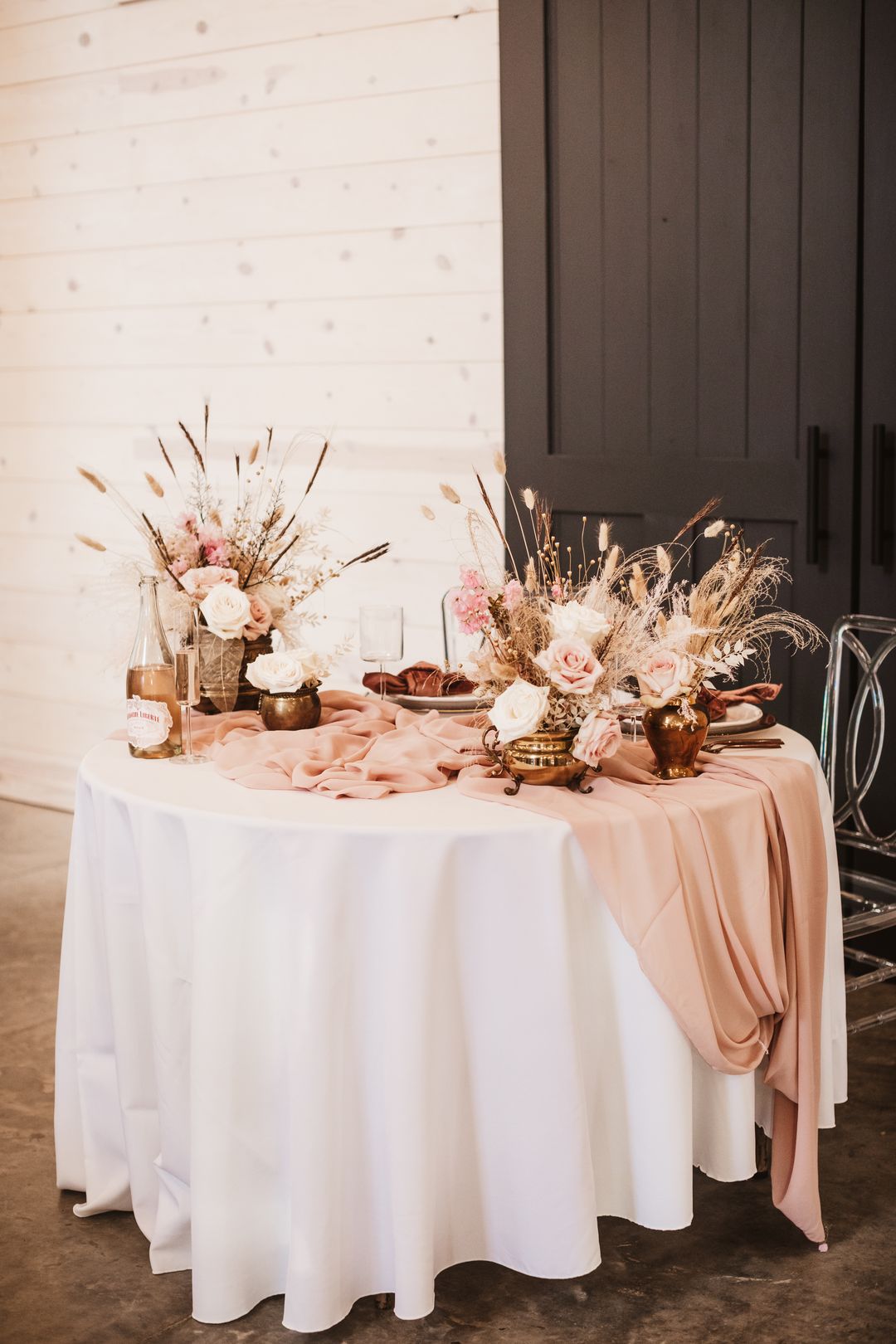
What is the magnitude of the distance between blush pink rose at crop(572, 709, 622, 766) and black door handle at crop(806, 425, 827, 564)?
4.75 ft

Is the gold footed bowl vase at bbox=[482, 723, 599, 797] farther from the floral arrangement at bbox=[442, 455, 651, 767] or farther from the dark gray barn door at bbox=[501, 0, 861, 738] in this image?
the dark gray barn door at bbox=[501, 0, 861, 738]

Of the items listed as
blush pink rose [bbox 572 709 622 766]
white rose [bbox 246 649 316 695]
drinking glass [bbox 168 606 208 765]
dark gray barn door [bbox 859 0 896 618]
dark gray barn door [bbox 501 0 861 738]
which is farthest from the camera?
dark gray barn door [bbox 501 0 861 738]

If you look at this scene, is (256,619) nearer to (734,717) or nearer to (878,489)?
(734,717)

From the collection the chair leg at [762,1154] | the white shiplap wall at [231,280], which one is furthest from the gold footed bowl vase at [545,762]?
the white shiplap wall at [231,280]

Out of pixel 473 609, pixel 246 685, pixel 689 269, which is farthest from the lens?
pixel 689 269

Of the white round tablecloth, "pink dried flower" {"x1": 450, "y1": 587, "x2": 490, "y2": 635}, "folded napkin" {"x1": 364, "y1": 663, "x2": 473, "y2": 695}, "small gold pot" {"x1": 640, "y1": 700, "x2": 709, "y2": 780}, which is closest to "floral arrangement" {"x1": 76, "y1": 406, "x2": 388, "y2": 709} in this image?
"folded napkin" {"x1": 364, "y1": 663, "x2": 473, "y2": 695}

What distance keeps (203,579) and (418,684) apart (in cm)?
45

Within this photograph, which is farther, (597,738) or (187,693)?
(187,693)

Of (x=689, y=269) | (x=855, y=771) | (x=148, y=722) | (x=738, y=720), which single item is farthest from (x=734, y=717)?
(x=689, y=269)

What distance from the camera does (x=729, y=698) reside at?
8.25ft

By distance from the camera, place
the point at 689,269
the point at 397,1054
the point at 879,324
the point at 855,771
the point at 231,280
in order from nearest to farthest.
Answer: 1. the point at 397,1054
2. the point at 855,771
3. the point at 879,324
4. the point at 689,269
5. the point at 231,280

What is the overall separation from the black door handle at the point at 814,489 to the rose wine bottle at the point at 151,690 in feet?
5.28

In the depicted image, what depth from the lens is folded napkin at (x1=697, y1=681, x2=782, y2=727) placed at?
7.82 feet

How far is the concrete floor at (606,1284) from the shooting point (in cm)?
204
